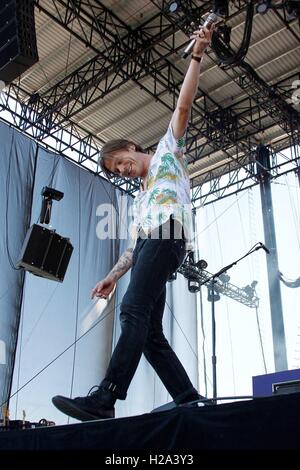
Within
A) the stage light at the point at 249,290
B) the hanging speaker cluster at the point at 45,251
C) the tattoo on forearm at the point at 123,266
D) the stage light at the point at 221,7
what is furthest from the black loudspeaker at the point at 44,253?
the stage light at the point at 249,290

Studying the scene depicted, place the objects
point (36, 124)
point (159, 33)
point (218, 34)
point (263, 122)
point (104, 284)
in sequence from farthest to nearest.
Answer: point (263, 122) → point (36, 124) → point (159, 33) → point (218, 34) → point (104, 284)

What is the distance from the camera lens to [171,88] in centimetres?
783

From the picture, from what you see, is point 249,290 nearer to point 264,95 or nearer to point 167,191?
point 264,95

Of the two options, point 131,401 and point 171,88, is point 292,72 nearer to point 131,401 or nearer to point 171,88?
point 171,88

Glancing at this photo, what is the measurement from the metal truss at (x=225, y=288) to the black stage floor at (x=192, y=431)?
698 cm

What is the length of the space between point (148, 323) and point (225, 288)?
710 cm

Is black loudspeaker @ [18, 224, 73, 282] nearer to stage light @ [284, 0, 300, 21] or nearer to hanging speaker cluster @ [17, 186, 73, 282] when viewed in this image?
hanging speaker cluster @ [17, 186, 73, 282]

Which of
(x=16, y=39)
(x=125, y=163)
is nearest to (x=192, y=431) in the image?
(x=125, y=163)

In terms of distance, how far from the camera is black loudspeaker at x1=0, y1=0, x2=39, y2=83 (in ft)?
9.44

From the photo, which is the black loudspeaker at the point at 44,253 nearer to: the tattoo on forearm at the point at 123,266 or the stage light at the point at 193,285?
the tattoo on forearm at the point at 123,266

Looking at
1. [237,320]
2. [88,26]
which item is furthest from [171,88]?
[237,320]

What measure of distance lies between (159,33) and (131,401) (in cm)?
499

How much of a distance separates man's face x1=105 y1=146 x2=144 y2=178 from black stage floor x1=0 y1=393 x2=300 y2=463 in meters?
0.74

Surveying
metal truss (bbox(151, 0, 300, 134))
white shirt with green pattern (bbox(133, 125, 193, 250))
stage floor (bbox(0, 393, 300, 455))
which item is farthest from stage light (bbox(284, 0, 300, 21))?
stage floor (bbox(0, 393, 300, 455))
